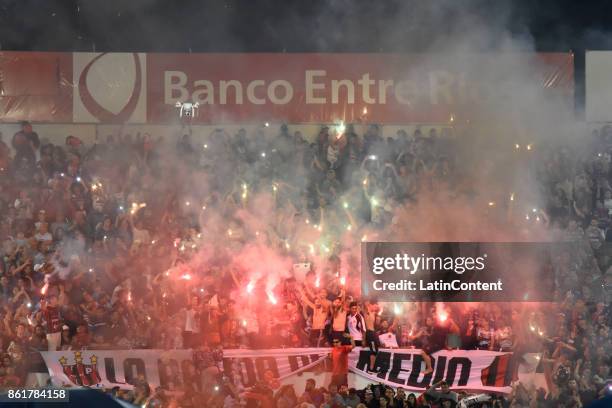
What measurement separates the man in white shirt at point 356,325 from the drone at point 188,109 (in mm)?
3519

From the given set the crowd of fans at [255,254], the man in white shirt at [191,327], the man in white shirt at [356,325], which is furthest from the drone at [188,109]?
the man in white shirt at [356,325]

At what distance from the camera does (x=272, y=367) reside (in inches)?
280

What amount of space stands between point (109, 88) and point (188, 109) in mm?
1061

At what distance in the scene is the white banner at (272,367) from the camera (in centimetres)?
707

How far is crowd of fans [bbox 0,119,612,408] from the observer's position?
7371mm

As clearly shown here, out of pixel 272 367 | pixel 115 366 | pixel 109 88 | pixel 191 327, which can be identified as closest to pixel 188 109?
pixel 109 88

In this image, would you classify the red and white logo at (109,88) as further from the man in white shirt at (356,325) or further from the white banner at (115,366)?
the man in white shirt at (356,325)

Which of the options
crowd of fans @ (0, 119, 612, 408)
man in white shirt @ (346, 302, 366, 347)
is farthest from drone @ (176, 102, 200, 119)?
man in white shirt @ (346, 302, 366, 347)

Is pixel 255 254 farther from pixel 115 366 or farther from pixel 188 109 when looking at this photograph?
pixel 188 109

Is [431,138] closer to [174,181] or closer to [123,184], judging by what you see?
[174,181]

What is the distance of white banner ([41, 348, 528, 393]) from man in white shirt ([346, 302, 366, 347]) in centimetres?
25

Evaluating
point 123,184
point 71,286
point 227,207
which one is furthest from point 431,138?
point 71,286

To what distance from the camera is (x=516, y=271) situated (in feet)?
26.2

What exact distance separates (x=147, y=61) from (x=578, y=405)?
6603 mm
